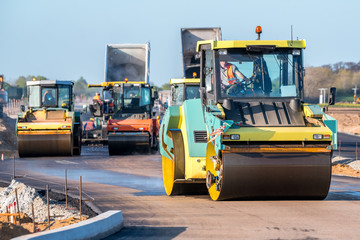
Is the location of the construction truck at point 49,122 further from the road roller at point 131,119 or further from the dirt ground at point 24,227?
the dirt ground at point 24,227

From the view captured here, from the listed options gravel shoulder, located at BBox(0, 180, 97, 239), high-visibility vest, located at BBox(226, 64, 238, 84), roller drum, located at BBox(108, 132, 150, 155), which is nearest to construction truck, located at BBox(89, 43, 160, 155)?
roller drum, located at BBox(108, 132, 150, 155)

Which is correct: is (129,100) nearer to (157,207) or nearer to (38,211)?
(38,211)

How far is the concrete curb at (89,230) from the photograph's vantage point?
25.5 feet

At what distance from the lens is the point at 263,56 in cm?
1205

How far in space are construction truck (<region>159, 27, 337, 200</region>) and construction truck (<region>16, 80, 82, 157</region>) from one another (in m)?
12.1

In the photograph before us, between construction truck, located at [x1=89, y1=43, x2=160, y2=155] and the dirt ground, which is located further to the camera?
construction truck, located at [x1=89, y1=43, x2=160, y2=155]

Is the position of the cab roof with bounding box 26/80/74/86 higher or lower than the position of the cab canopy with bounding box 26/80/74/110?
higher

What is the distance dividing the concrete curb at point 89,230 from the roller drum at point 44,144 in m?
15.4

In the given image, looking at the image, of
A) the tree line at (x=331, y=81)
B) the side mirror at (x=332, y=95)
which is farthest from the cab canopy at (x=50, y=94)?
the tree line at (x=331, y=81)

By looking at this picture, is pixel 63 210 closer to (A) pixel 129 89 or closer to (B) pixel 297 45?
(B) pixel 297 45

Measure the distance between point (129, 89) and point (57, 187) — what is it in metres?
12.9

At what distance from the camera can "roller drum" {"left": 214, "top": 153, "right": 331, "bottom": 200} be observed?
1087 centimetres

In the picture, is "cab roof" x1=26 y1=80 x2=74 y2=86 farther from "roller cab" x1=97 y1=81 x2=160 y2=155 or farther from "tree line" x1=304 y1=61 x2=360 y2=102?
"tree line" x1=304 y1=61 x2=360 y2=102

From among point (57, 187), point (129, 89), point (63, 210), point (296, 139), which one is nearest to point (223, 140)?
point (296, 139)
